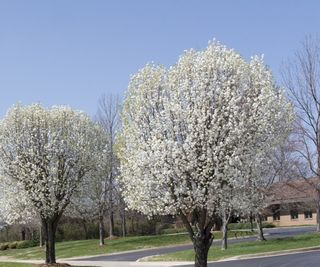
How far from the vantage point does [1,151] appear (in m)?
26.0

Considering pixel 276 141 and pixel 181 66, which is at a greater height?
pixel 181 66

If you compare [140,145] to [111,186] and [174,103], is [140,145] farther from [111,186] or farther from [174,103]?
[111,186]

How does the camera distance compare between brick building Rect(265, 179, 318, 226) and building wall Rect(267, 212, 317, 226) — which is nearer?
brick building Rect(265, 179, 318, 226)

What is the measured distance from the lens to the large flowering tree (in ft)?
47.5

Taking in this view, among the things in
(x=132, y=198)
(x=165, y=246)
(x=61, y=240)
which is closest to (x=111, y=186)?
(x=165, y=246)

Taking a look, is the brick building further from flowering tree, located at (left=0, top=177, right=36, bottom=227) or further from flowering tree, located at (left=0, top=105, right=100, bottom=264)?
flowering tree, located at (left=0, top=177, right=36, bottom=227)

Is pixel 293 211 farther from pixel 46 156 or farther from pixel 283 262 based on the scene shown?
pixel 46 156

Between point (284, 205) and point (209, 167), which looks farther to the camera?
point (284, 205)

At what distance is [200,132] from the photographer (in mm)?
14508

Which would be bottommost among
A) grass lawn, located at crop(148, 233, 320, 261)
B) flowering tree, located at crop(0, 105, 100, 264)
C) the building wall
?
grass lawn, located at crop(148, 233, 320, 261)

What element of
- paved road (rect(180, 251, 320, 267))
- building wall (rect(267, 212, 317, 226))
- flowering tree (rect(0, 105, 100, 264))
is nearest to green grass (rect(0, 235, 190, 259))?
flowering tree (rect(0, 105, 100, 264))

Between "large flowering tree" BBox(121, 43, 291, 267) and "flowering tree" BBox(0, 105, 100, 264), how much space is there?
10482mm

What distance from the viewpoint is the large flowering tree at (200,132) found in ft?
47.5

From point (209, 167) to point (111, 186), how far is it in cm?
3196
